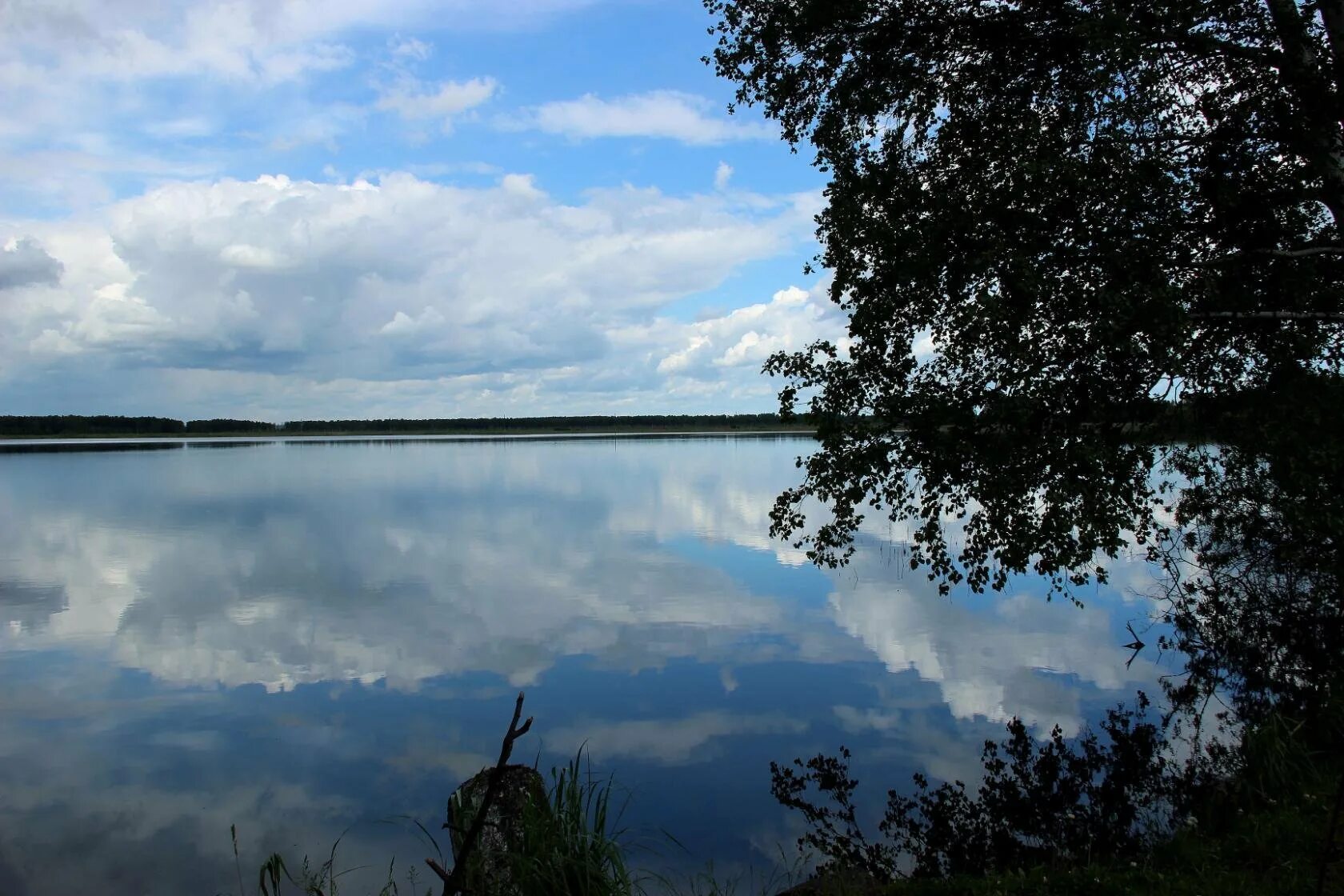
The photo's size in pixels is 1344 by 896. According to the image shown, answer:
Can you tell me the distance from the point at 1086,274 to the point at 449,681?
11.1 metres

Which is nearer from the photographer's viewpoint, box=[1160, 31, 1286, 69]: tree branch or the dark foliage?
the dark foliage

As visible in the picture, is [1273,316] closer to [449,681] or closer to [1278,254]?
[1278,254]

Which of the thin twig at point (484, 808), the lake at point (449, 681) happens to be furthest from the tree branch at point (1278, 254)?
the thin twig at point (484, 808)

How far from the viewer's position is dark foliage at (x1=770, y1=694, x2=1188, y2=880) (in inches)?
330

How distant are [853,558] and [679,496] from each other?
18.8m

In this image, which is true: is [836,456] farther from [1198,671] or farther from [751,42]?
[1198,671]

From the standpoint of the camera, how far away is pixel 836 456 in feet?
35.7

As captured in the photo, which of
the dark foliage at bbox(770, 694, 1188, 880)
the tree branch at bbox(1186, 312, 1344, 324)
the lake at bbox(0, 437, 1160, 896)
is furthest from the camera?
the tree branch at bbox(1186, 312, 1344, 324)

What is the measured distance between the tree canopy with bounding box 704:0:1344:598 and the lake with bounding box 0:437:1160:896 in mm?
3490

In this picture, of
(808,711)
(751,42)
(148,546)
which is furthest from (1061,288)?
(148,546)

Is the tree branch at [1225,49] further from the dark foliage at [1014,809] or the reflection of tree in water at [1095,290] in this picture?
the dark foliage at [1014,809]

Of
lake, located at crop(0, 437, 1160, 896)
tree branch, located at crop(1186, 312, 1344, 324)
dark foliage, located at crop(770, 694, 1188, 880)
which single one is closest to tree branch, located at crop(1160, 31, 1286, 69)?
tree branch, located at crop(1186, 312, 1344, 324)

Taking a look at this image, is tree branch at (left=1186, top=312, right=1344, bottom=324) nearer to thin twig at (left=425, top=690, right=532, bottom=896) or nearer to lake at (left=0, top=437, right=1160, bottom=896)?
lake at (left=0, top=437, right=1160, bottom=896)

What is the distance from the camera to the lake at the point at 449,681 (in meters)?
9.38
